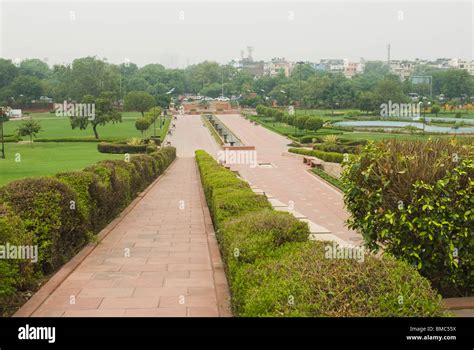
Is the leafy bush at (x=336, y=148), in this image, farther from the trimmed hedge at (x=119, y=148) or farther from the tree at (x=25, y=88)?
the tree at (x=25, y=88)

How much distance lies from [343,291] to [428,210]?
8.58 ft

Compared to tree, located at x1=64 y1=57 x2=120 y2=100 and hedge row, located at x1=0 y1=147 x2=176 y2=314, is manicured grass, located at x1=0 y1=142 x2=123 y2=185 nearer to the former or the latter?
hedge row, located at x1=0 y1=147 x2=176 y2=314

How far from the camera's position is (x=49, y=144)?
41.4 m

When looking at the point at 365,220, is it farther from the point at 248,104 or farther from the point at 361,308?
the point at 248,104

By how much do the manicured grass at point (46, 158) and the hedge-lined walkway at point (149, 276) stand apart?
10959 mm

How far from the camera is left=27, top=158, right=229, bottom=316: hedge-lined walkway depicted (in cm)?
555

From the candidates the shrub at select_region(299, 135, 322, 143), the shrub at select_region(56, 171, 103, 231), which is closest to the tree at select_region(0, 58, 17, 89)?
the shrub at select_region(299, 135, 322, 143)

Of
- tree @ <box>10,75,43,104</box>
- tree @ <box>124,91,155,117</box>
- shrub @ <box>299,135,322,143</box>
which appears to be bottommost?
shrub @ <box>299,135,322,143</box>

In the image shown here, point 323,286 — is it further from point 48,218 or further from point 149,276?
point 48,218

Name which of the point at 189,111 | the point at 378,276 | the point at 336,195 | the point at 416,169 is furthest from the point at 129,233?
the point at 189,111

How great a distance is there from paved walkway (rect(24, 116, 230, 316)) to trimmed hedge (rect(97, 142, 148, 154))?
2523cm

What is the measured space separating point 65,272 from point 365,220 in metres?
3.82
